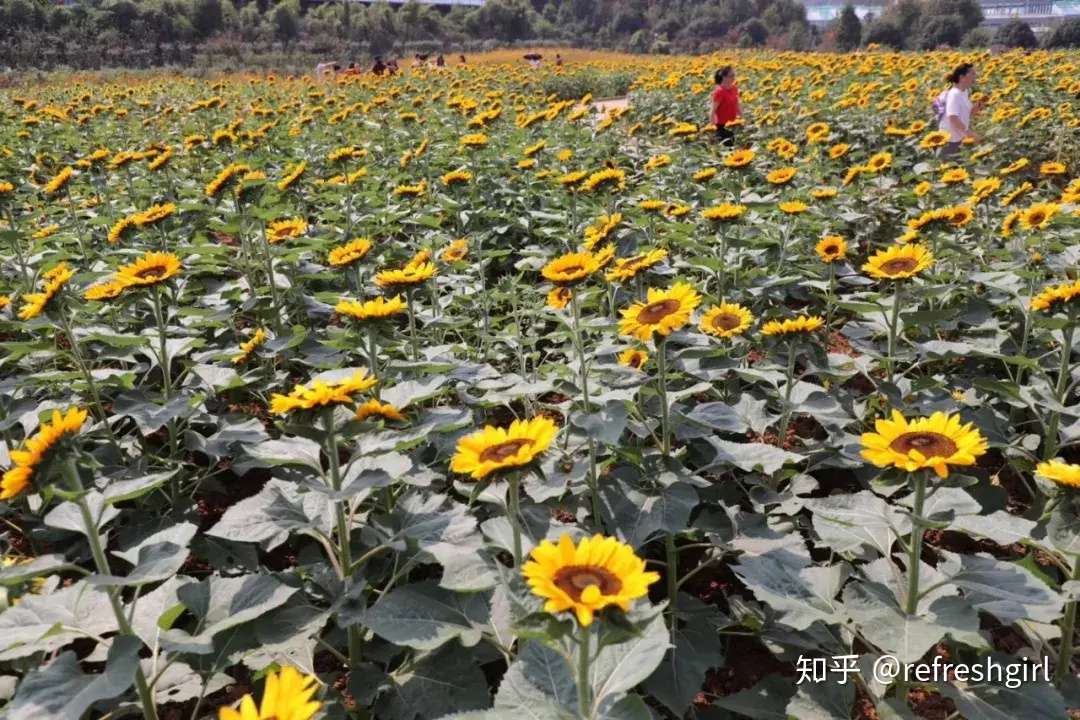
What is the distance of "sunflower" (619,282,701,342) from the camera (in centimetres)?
230

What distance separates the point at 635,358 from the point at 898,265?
1037mm

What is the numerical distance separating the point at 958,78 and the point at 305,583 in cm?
820

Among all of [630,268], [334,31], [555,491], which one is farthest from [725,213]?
[334,31]

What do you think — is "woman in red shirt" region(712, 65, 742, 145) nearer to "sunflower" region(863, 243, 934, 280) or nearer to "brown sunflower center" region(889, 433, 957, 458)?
"sunflower" region(863, 243, 934, 280)

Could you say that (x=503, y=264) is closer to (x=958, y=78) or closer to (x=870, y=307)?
(x=870, y=307)

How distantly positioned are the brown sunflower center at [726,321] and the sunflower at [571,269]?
20.3 inches

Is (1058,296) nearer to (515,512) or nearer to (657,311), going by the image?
(657,311)

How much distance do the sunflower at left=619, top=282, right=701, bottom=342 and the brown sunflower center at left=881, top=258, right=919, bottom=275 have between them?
92 centimetres

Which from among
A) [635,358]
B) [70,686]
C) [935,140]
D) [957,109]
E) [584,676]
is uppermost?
[957,109]

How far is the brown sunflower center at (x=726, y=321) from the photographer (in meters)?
2.82

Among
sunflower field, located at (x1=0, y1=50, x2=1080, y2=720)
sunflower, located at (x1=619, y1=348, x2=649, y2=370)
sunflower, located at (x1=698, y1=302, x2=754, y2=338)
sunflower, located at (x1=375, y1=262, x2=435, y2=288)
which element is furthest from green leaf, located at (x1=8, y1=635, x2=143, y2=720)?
sunflower, located at (x1=698, y1=302, x2=754, y2=338)

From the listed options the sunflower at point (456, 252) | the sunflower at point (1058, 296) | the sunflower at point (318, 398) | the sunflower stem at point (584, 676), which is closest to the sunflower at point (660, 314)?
the sunflower at point (318, 398)

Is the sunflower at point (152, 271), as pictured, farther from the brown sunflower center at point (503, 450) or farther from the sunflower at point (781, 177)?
the sunflower at point (781, 177)

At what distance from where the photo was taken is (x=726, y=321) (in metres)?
2.85
